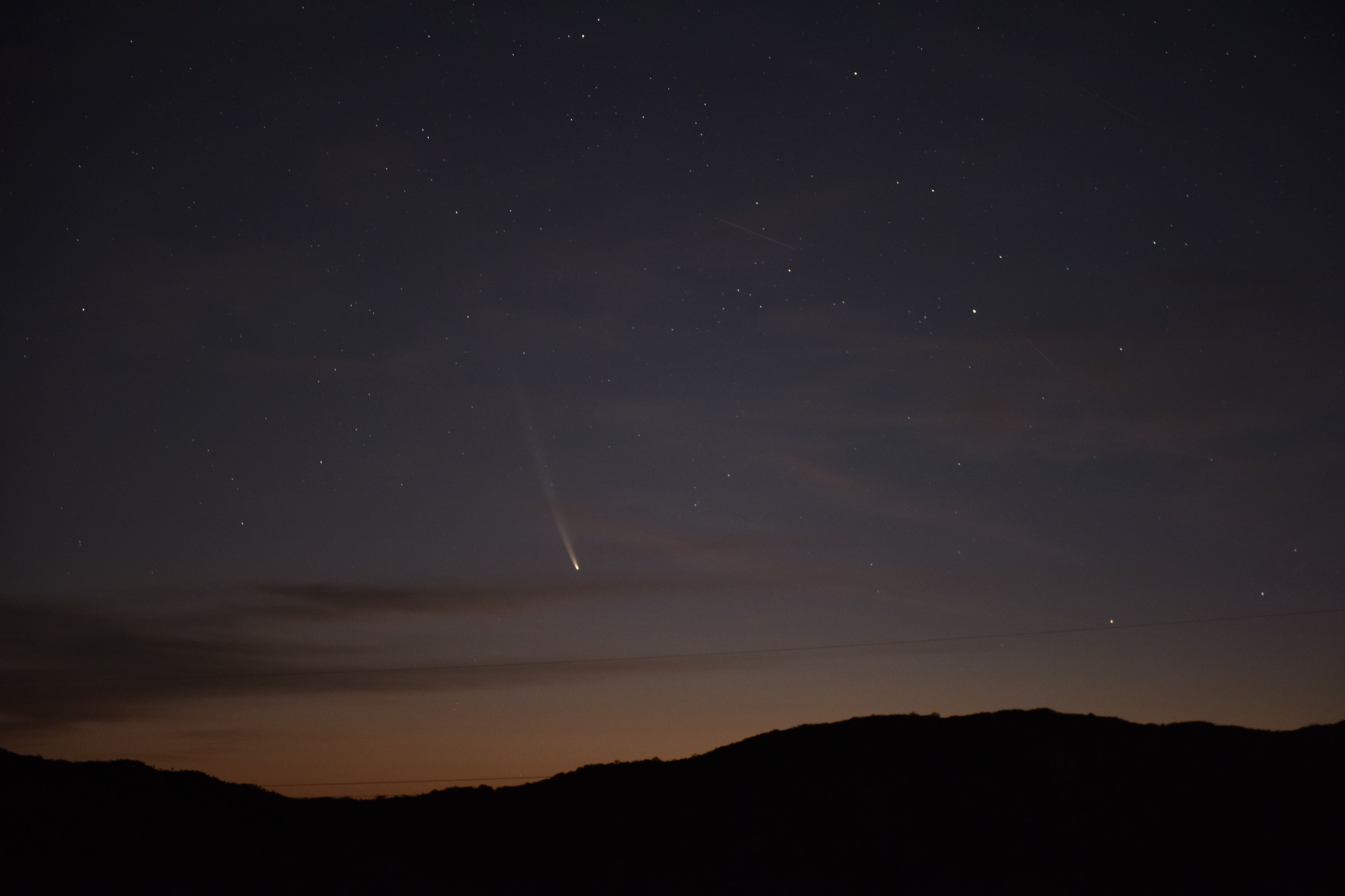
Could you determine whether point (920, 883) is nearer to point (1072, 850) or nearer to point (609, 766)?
point (1072, 850)

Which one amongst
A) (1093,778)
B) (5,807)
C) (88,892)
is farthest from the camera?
(1093,778)

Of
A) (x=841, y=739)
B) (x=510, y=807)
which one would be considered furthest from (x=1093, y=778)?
(x=510, y=807)

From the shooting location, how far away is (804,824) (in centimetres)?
2567

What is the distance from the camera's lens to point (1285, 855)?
21797 mm

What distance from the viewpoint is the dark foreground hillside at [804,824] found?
73.4 feet

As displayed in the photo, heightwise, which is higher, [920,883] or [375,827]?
[375,827]

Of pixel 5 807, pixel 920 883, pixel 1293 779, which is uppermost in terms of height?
pixel 5 807

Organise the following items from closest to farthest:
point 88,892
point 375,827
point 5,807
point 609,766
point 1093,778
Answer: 1. point 88,892
2. point 5,807
3. point 1093,778
4. point 375,827
5. point 609,766

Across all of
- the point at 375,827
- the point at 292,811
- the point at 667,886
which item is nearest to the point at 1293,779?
the point at 667,886

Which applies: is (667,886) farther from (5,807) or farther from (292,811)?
(5,807)

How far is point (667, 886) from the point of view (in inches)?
947

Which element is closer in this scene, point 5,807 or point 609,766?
point 5,807

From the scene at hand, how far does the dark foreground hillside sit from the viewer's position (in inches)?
880

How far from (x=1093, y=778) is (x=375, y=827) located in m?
18.0
